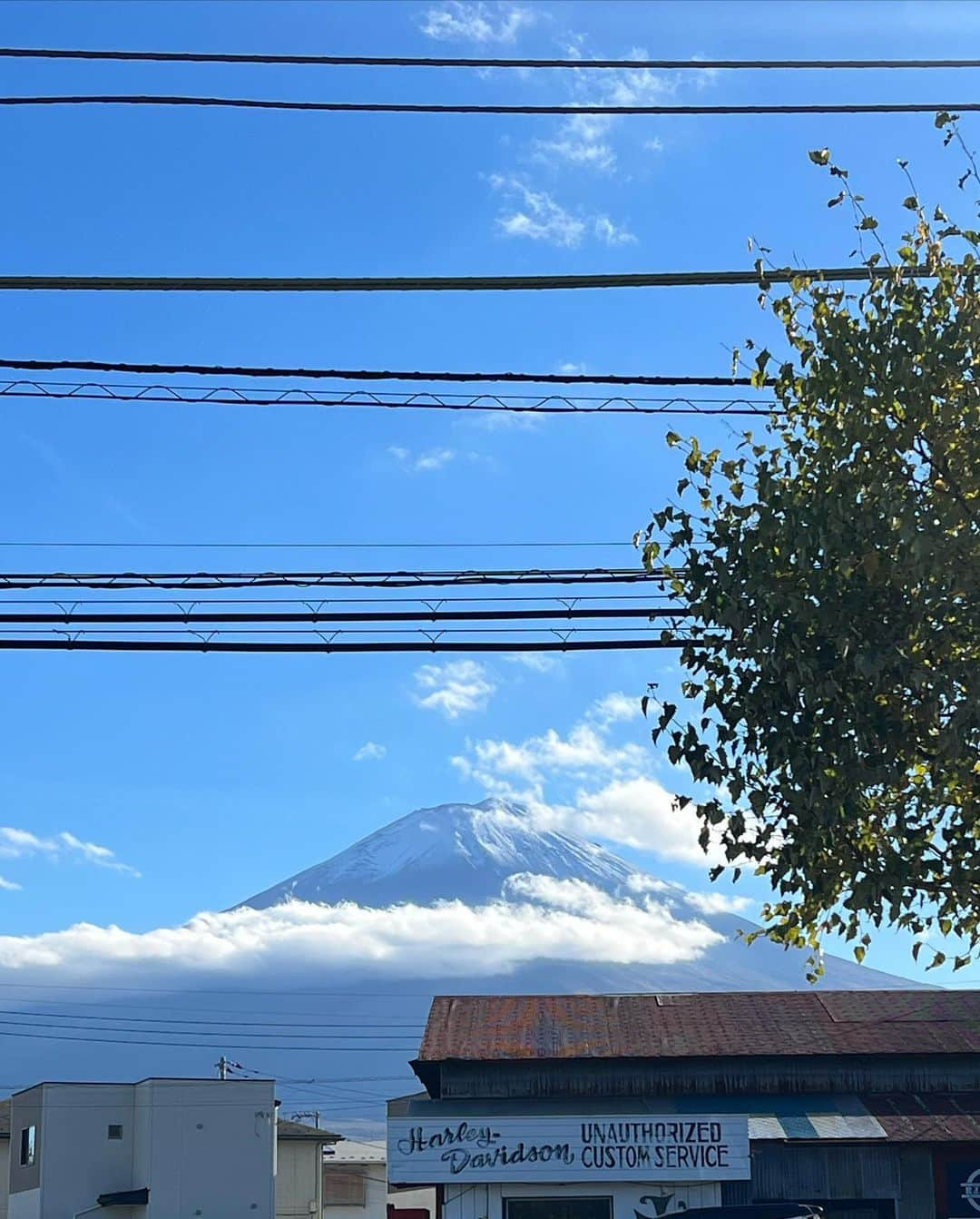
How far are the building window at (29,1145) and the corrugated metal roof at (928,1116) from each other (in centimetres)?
3966

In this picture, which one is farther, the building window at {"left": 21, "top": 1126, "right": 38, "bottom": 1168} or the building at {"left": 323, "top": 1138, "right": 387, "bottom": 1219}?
the building at {"left": 323, "top": 1138, "right": 387, "bottom": 1219}

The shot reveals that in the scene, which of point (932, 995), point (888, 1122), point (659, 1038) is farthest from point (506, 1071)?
point (932, 995)

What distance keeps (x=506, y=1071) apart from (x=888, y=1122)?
8.45 metres

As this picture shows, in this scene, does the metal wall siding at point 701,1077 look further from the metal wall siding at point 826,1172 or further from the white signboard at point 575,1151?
the white signboard at point 575,1151

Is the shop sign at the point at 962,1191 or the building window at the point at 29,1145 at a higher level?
the building window at the point at 29,1145

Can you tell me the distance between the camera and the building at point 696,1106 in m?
33.0

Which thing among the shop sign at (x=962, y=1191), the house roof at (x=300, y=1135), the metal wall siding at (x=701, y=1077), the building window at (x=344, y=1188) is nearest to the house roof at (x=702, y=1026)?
the metal wall siding at (x=701, y=1077)

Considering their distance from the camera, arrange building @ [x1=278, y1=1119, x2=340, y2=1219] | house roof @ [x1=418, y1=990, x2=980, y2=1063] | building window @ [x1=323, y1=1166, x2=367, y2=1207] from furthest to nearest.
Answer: building window @ [x1=323, y1=1166, x2=367, y2=1207], building @ [x1=278, y1=1119, x2=340, y2=1219], house roof @ [x1=418, y1=990, x2=980, y2=1063]

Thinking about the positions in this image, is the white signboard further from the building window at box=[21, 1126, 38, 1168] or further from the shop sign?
the building window at box=[21, 1126, 38, 1168]

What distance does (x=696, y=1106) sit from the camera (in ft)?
119

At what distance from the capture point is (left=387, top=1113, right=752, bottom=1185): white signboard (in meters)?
32.9

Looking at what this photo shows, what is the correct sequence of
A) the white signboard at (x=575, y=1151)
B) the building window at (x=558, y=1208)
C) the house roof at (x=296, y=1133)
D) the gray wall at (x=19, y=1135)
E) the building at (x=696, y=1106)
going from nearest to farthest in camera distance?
the white signboard at (x=575, y=1151), the building at (x=696, y=1106), the building window at (x=558, y=1208), the gray wall at (x=19, y=1135), the house roof at (x=296, y=1133)

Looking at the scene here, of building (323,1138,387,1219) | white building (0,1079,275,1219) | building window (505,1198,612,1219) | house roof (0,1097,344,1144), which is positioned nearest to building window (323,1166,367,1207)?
building (323,1138,387,1219)

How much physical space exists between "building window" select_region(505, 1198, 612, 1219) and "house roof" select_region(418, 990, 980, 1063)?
3956mm
